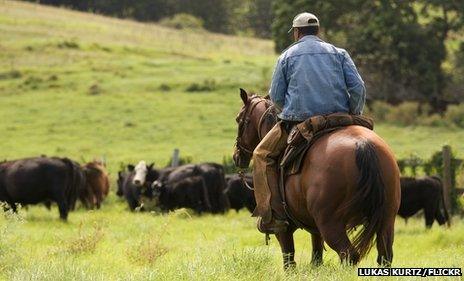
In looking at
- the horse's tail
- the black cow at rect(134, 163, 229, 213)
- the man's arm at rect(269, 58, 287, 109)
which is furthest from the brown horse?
the black cow at rect(134, 163, 229, 213)

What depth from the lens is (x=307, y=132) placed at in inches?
325

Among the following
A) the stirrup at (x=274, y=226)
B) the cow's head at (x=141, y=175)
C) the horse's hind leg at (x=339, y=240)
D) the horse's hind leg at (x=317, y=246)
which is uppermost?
the horse's hind leg at (x=339, y=240)

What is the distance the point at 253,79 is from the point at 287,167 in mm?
39787

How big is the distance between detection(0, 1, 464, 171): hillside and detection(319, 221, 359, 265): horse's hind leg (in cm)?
2353

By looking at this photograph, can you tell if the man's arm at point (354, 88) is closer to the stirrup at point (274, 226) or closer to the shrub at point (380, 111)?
the stirrup at point (274, 226)

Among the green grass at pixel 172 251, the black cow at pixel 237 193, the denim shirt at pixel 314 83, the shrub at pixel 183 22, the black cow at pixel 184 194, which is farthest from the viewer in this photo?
the shrub at pixel 183 22

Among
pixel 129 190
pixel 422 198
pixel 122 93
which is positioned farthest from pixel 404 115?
pixel 422 198

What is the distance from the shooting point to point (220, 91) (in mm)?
46344

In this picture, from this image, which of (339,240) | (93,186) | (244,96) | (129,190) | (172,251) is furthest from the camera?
(129,190)

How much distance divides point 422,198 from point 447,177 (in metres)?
2.43

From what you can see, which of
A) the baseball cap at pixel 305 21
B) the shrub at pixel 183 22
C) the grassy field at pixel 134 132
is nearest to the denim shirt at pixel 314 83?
the baseball cap at pixel 305 21

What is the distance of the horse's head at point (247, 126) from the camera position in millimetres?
9922

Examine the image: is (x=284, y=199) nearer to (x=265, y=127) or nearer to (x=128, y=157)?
(x=265, y=127)

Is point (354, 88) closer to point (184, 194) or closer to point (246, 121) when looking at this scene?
point (246, 121)
